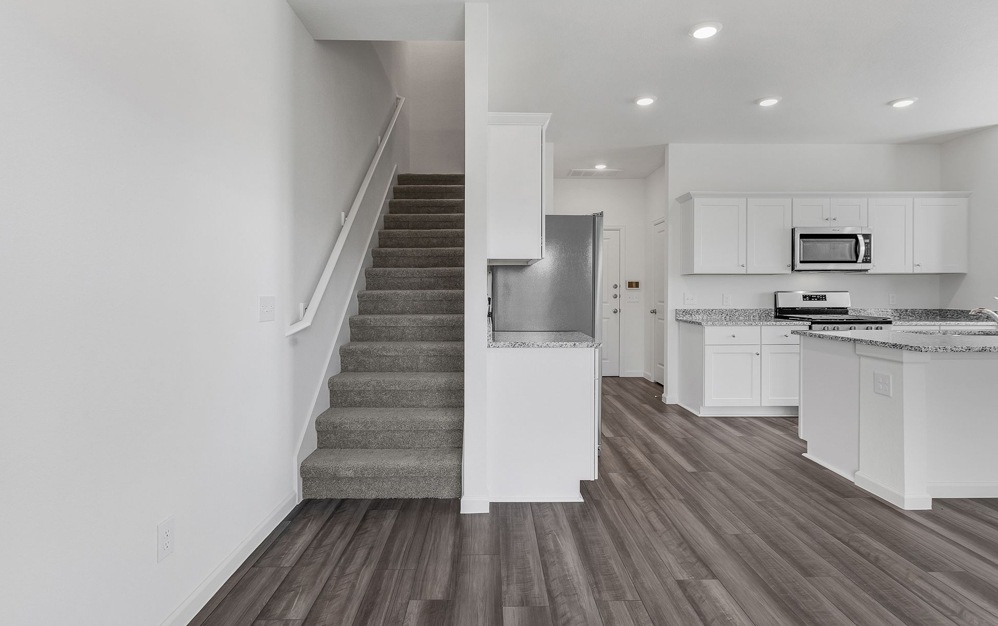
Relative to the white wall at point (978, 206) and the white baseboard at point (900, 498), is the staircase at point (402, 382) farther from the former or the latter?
the white wall at point (978, 206)

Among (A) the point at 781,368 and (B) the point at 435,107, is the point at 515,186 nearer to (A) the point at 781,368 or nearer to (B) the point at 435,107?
(A) the point at 781,368

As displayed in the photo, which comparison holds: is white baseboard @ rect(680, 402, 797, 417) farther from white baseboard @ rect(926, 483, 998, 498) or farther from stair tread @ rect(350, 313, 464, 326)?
stair tread @ rect(350, 313, 464, 326)

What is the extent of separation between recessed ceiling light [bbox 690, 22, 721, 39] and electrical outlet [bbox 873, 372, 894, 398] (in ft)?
7.21

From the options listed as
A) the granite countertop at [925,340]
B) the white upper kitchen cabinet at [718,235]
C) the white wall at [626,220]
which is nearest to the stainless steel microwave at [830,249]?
the white upper kitchen cabinet at [718,235]

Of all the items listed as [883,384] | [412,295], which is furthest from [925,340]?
[412,295]

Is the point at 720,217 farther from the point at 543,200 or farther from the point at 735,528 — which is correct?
the point at 735,528

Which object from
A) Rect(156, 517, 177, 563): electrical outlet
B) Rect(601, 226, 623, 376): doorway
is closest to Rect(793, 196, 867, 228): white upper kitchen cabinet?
Rect(601, 226, 623, 376): doorway

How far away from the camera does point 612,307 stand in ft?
22.9

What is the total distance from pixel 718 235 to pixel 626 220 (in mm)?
1926

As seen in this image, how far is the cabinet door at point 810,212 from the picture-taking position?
5035 millimetres

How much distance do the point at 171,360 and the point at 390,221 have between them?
11.7 ft

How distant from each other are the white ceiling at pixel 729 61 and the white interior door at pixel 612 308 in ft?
6.83

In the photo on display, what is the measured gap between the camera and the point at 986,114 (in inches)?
172

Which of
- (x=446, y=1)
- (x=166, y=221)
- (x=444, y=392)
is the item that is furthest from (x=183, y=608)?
Answer: (x=446, y=1)
